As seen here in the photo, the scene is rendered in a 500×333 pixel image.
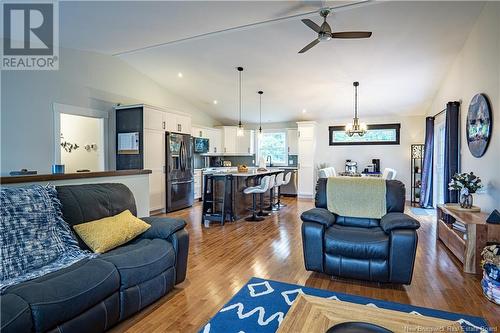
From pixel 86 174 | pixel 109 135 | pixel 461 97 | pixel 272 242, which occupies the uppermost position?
pixel 461 97

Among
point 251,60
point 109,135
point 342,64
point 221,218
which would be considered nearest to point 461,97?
point 342,64

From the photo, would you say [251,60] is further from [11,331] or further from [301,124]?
[11,331]

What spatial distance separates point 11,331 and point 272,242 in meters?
3.09

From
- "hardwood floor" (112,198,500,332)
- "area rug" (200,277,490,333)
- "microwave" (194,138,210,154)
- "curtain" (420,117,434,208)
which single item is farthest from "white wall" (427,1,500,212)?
"microwave" (194,138,210,154)

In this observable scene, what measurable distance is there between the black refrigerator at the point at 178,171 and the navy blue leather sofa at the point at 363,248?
401cm

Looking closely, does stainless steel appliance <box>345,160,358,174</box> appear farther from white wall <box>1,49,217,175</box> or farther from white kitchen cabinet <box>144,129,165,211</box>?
white wall <box>1,49,217,175</box>

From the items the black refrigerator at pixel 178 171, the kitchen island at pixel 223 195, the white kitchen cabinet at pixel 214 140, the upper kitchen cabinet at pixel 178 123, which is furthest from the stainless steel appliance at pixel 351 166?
the upper kitchen cabinet at pixel 178 123

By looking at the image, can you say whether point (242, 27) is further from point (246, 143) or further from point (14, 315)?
point (246, 143)

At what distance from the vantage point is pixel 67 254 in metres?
2.17

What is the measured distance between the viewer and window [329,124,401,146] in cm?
786

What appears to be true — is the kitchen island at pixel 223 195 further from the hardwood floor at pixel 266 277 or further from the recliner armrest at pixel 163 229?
the recliner armrest at pixel 163 229

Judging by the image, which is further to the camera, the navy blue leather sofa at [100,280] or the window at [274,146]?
the window at [274,146]

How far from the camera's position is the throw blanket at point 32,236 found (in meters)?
1.87

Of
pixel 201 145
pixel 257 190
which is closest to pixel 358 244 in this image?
pixel 257 190
